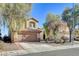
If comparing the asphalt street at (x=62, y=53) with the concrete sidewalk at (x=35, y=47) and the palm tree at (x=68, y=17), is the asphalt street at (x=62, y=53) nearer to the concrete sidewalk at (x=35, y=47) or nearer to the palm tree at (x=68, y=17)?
the concrete sidewalk at (x=35, y=47)

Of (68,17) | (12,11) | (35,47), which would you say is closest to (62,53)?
(35,47)

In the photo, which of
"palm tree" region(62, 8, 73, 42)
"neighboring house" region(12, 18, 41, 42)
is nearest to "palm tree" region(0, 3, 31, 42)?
"neighboring house" region(12, 18, 41, 42)

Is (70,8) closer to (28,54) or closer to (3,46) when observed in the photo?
(28,54)

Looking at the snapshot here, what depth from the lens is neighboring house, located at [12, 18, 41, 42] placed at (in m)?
2.95

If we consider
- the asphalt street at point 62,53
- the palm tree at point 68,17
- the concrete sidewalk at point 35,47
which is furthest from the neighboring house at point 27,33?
the palm tree at point 68,17

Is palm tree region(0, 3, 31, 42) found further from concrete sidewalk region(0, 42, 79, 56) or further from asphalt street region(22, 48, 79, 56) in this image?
asphalt street region(22, 48, 79, 56)

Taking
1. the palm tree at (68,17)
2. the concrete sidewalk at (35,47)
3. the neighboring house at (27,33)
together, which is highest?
the palm tree at (68,17)

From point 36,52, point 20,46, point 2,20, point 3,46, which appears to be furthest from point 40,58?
point 2,20

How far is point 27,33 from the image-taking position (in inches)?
117

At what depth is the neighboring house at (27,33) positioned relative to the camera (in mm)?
2947

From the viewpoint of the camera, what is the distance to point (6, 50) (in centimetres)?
292

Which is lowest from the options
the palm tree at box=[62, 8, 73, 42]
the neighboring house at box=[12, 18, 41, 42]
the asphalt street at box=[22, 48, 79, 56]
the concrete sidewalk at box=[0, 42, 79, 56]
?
the asphalt street at box=[22, 48, 79, 56]

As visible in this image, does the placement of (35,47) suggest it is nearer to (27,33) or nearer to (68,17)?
(27,33)

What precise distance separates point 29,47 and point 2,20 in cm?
48
